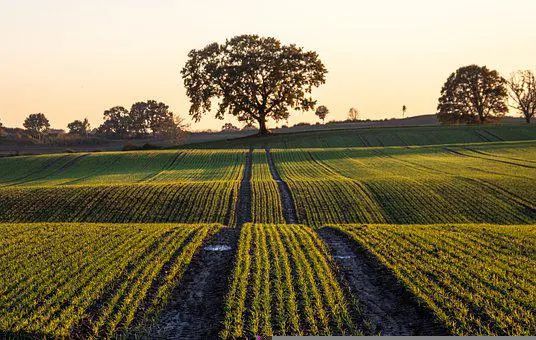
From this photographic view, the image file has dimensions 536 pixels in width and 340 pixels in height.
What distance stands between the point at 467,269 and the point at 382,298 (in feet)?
12.6

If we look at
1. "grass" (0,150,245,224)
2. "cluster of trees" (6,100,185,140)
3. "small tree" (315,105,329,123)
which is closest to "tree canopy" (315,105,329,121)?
"small tree" (315,105,329,123)

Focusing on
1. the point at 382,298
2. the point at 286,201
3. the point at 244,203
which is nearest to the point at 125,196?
the point at 244,203

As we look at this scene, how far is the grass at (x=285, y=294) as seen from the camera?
42.6 ft

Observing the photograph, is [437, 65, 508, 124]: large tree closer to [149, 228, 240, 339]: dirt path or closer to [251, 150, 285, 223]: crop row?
[251, 150, 285, 223]: crop row

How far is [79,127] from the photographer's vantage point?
173750 mm

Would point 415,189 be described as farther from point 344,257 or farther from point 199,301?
point 199,301

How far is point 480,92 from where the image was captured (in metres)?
100

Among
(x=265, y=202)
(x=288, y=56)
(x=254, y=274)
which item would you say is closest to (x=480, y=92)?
(x=288, y=56)

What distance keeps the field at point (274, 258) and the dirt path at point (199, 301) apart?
0.21 ft

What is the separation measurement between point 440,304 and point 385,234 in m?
9.59

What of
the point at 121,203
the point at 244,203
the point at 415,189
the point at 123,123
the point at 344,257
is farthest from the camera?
the point at 123,123

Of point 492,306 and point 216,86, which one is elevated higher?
point 216,86

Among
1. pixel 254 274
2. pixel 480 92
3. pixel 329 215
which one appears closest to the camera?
pixel 254 274

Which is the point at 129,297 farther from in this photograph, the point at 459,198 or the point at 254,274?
the point at 459,198
